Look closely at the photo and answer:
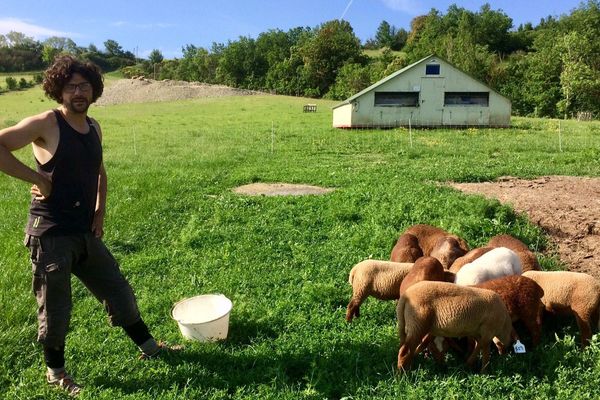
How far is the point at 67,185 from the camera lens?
361 cm

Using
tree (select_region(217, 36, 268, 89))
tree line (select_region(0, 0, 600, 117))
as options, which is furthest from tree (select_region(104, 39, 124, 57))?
tree (select_region(217, 36, 268, 89))

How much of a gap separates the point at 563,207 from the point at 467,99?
22748mm

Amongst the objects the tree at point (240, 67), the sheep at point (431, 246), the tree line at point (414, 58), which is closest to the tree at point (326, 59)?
the tree line at point (414, 58)

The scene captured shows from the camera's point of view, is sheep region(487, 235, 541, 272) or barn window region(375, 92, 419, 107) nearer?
sheep region(487, 235, 541, 272)

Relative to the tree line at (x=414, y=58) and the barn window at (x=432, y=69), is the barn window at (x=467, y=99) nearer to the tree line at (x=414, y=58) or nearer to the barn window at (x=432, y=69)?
the barn window at (x=432, y=69)

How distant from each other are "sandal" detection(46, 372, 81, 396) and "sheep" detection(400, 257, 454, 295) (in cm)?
278

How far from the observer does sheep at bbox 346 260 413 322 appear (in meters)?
4.57

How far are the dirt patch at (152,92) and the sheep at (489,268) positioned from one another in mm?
62275

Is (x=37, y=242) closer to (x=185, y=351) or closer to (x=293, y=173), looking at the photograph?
(x=185, y=351)

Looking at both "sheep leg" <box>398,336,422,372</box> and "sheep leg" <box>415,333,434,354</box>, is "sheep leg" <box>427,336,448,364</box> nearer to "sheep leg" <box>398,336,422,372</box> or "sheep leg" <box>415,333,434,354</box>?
"sheep leg" <box>415,333,434,354</box>

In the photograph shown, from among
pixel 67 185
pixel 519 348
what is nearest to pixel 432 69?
pixel 519 348

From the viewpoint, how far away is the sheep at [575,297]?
13.2 feet

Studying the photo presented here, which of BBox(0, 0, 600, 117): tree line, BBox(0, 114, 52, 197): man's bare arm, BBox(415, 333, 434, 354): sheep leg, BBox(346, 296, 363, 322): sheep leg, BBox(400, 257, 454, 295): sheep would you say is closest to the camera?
BBox(0, 114, 52, 197): man's bare arm

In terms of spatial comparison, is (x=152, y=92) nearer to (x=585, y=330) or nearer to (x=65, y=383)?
(x=65, y=383)
